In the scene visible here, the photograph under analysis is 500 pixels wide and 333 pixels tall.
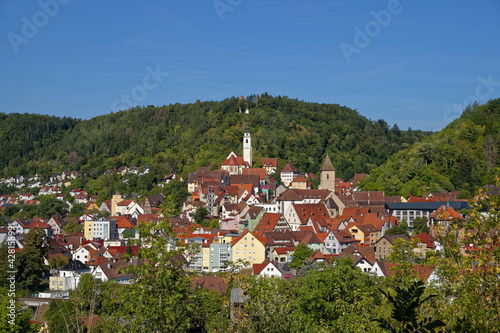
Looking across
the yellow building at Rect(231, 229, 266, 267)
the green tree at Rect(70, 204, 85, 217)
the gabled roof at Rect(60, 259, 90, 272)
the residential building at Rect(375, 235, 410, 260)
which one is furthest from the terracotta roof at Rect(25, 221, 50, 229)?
the residential building at Rect(375, 235, 410, 260)

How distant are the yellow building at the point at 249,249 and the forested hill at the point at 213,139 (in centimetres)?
3700

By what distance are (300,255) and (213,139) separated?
50403 mm

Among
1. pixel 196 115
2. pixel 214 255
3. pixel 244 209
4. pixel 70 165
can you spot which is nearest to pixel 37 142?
pixel 70 165

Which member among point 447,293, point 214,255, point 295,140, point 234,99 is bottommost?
point 214,255

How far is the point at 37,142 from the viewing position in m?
142

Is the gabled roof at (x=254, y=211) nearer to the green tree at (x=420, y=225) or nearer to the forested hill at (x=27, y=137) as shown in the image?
the green tree at (x=420, y=225)

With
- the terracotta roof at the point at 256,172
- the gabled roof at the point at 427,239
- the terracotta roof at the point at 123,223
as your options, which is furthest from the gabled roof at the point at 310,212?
the terracotta roof at the point at 123,223

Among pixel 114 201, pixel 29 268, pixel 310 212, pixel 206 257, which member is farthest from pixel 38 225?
pixel 310 212

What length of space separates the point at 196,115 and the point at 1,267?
73922 mm

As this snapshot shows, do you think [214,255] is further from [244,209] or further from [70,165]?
[70,165]

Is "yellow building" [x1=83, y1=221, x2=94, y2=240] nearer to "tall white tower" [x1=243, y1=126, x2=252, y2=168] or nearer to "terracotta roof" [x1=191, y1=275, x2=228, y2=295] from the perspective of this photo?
"tall white tower" [x1=243, y1=126, x2=252, y2=168]

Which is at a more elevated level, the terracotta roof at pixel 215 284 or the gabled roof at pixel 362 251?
the gabled roof at pixel 362 251

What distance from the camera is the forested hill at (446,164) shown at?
61.9 metres

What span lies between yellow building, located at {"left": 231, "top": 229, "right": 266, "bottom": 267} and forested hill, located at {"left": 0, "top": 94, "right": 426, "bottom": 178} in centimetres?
3700
